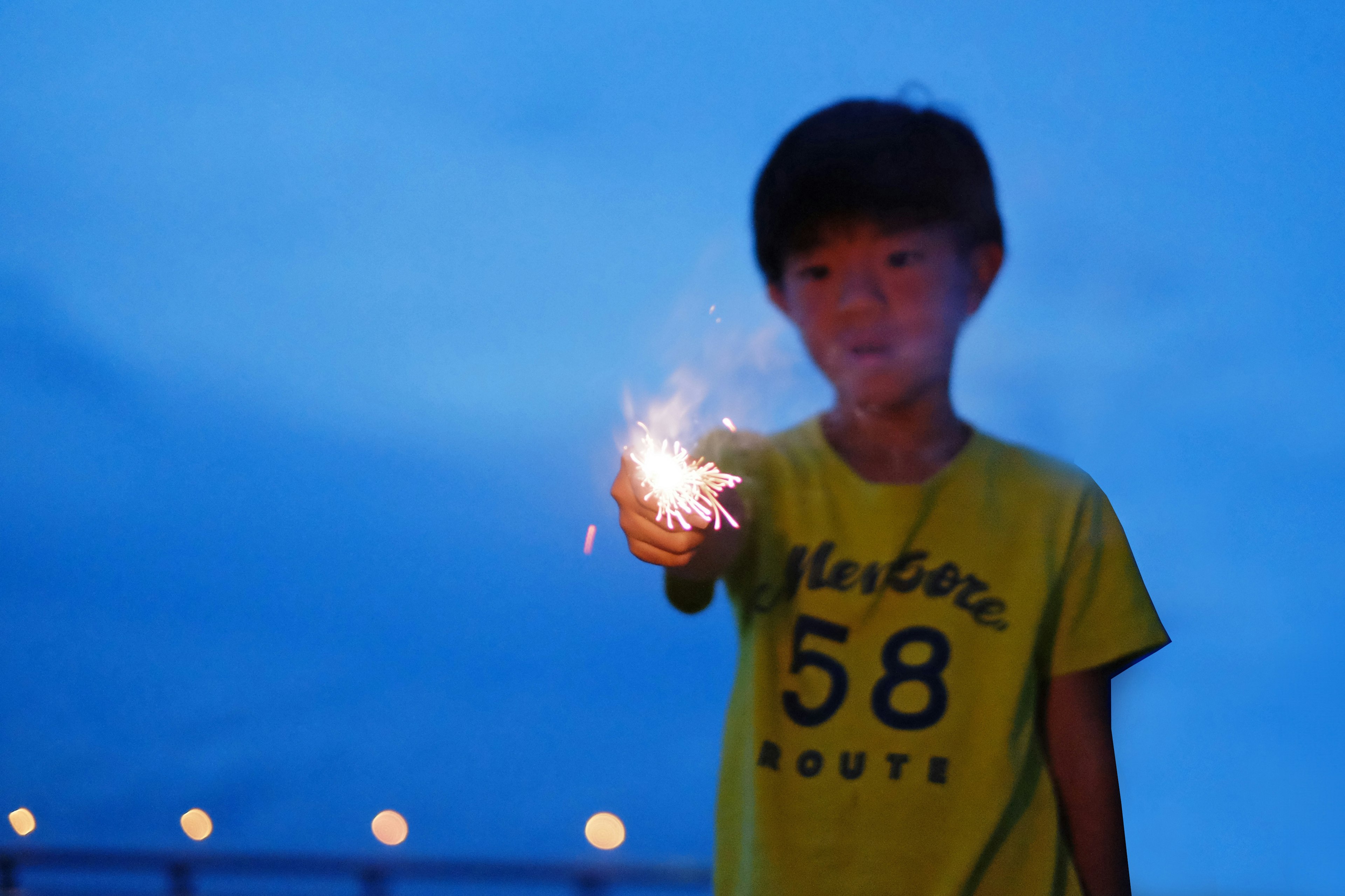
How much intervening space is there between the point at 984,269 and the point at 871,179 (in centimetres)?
26

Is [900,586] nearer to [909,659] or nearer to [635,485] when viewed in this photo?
[909,659]

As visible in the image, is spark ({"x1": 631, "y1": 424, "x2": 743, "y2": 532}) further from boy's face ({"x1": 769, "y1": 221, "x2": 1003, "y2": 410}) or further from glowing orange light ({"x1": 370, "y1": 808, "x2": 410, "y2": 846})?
glowing orange light ({"x1": 370, "y1": 808, "x2": 410, "y2": 846})

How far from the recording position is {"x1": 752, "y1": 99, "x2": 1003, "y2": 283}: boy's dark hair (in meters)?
1.51

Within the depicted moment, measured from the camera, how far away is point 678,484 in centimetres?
136

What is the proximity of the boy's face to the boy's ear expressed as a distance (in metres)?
0.03

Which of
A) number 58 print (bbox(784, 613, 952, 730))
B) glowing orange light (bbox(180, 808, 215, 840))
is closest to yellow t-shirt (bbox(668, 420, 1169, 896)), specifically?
number 58 print (bbox(784, 613, 952, 730))

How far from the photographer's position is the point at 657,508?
1.30 meters

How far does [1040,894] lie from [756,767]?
43 centimetres

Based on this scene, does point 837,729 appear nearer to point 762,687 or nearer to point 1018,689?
point 762,687

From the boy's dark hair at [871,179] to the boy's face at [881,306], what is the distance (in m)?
0.03

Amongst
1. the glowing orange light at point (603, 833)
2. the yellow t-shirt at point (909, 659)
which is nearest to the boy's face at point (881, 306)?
the yellow t-shirt at point (909, 659)

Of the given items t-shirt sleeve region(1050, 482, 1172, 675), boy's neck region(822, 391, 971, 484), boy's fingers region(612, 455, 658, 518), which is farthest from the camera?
boy's neck region(822, 391, 971, 484)

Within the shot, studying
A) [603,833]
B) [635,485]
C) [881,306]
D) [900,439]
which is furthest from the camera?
[603,833]

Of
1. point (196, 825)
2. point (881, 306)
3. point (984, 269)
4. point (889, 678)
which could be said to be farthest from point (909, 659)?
point (196, 825)
